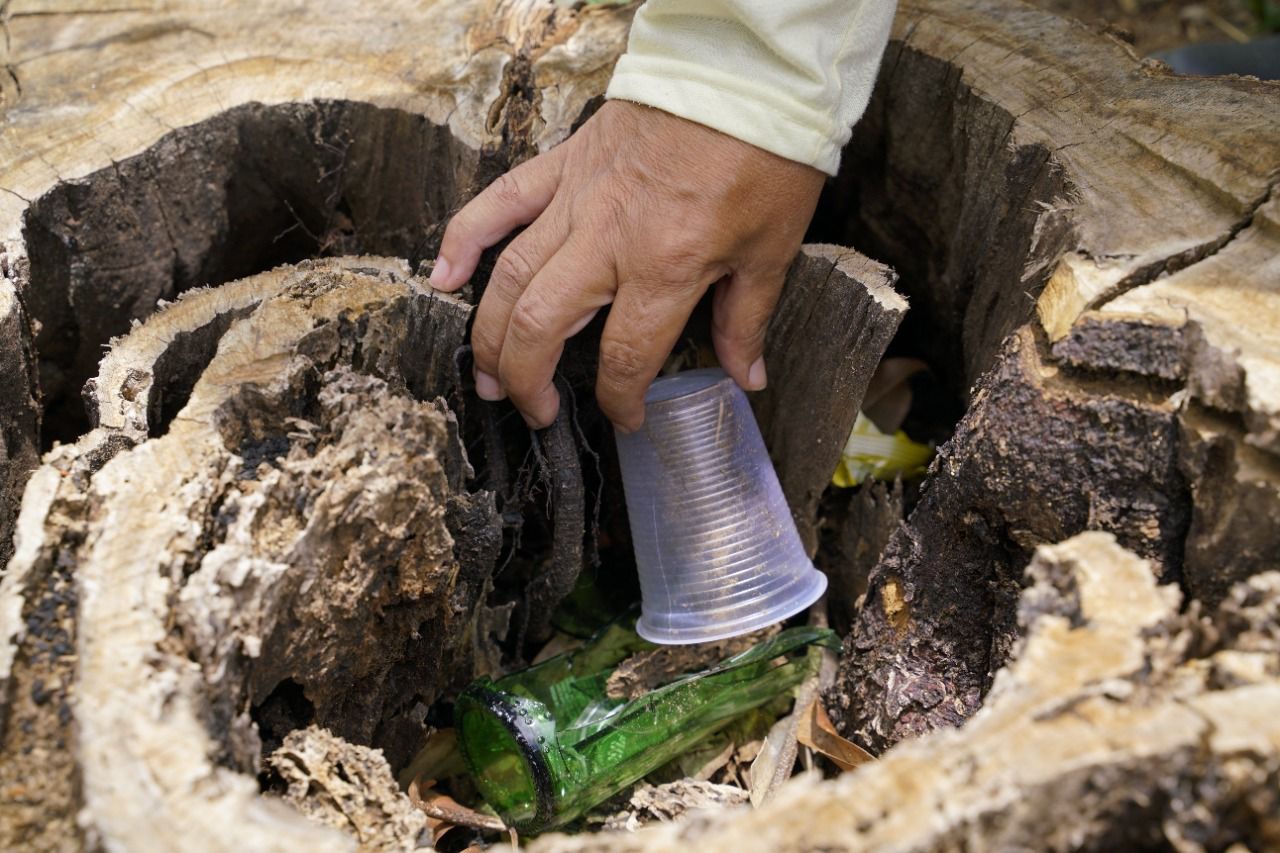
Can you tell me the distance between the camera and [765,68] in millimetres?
1341

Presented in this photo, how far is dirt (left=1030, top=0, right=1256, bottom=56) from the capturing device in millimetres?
3291

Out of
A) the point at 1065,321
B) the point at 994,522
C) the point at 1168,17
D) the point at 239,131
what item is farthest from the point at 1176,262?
the point at 1168,17

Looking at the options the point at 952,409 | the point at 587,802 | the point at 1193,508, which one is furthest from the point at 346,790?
the point at 952,409

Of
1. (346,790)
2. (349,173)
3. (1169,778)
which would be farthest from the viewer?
(349,173)

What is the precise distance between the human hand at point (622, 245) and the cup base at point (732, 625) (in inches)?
10.8

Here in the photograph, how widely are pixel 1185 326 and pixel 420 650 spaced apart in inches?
34.9

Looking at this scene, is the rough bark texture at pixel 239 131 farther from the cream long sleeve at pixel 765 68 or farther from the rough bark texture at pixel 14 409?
the cream long sleeve at pixel 765 68

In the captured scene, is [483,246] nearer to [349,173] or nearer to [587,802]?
[349,173]

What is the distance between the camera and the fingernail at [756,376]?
60.4 inches

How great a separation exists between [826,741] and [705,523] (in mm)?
322

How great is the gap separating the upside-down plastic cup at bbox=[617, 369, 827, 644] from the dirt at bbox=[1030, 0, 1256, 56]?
2.44 m

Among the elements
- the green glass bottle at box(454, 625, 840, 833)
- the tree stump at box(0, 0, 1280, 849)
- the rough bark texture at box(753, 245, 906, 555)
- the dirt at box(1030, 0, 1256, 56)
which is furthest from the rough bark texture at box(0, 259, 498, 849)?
the dirt at box(1030, 0, 1256, 56)

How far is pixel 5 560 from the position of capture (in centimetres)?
136

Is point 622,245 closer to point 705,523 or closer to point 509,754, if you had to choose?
point 705,523
